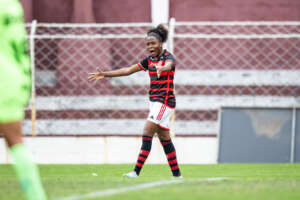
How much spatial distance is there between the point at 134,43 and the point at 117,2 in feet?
2.70

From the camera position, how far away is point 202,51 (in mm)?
10172

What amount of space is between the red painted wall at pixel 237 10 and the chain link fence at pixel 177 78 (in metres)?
0.21

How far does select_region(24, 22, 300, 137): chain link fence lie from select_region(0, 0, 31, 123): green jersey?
20.5 feet

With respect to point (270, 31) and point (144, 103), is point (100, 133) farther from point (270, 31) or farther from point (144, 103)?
point (270, 31)

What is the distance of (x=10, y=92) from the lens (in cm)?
353

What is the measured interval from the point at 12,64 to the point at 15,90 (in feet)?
0.58

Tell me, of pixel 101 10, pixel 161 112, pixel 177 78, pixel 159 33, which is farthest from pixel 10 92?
pixel 101 10

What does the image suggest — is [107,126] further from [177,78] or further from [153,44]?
[153,44]

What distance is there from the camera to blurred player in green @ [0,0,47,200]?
3.48m

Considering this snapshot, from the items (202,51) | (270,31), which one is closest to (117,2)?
(202,51)

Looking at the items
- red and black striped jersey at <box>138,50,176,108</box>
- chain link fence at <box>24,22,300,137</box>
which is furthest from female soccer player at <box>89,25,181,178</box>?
chain link fence at <box>24,22,300,137</box>

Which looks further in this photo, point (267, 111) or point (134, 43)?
point (134, 43)

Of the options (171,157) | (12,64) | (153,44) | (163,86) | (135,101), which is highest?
(12,64)

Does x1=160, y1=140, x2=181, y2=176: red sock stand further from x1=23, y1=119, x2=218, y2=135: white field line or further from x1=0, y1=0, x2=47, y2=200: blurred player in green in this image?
x1=23, y1=119, x2=218, y2=135: white field line
